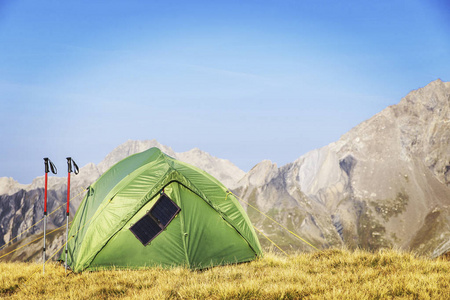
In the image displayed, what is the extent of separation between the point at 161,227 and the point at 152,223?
29cm

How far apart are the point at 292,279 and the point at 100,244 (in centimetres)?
592

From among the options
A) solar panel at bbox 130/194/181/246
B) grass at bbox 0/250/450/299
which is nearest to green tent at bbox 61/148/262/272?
solar panel at bbox 130/194/181/246

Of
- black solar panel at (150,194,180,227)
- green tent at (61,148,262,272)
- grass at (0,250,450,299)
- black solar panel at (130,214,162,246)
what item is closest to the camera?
grass at (0,250,450,299)

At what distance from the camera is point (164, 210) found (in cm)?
1119

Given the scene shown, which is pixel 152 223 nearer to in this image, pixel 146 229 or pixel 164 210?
pixel 146 229

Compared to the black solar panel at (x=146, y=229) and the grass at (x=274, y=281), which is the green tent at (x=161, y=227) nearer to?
the black solar panel at (x=146, y=229)

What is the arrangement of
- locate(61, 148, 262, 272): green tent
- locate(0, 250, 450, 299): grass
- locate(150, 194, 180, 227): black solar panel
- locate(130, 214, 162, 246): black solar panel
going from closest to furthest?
1. locate(0, 250, 450, 299): grass
2. locate(61, 148, 262, 272): green tent
3. locate(130, 214, 162, 246): black solar panel
4. locate(150, 194, 180, 227): black solar panel

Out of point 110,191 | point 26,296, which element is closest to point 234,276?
point 26,296

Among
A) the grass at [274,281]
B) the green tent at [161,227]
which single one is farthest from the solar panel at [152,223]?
the grass at [274,281]

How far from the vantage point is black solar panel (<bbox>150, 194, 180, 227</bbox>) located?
436 inches

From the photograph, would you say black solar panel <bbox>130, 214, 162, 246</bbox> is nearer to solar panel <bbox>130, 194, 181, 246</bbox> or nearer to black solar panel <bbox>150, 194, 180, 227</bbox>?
solar panel <bbox>130, 194, 181, 246</bbox>

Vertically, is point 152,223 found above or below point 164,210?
below

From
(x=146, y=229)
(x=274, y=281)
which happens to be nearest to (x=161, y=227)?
(x=146, y=229)

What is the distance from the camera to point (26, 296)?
813 cm
